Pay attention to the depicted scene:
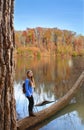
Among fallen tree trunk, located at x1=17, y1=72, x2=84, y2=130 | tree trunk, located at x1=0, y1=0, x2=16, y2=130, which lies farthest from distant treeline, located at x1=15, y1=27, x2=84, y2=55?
tree trunk, located at x1=0, y1=0, x2=16, y2=130

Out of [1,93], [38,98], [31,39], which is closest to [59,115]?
[38,98]

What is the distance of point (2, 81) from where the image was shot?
6699 mm

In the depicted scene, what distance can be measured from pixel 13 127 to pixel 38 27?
67.5m

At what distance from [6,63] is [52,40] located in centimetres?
6724

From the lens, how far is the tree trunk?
666 cm

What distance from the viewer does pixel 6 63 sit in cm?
670

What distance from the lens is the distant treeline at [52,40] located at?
68750 millimetres

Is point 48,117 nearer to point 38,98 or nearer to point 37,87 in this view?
point 38,98

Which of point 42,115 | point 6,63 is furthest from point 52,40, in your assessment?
point 6,63

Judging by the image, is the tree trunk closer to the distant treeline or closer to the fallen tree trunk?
the fallen tree trunk

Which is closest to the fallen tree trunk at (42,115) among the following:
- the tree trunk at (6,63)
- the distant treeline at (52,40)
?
the tree trunk at (6,63)

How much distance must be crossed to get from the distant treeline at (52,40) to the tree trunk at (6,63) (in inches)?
2307

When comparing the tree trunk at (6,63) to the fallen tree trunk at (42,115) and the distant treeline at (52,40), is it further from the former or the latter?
the distant treeline at (52,40)

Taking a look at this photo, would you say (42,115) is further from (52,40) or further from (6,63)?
(52,40)
